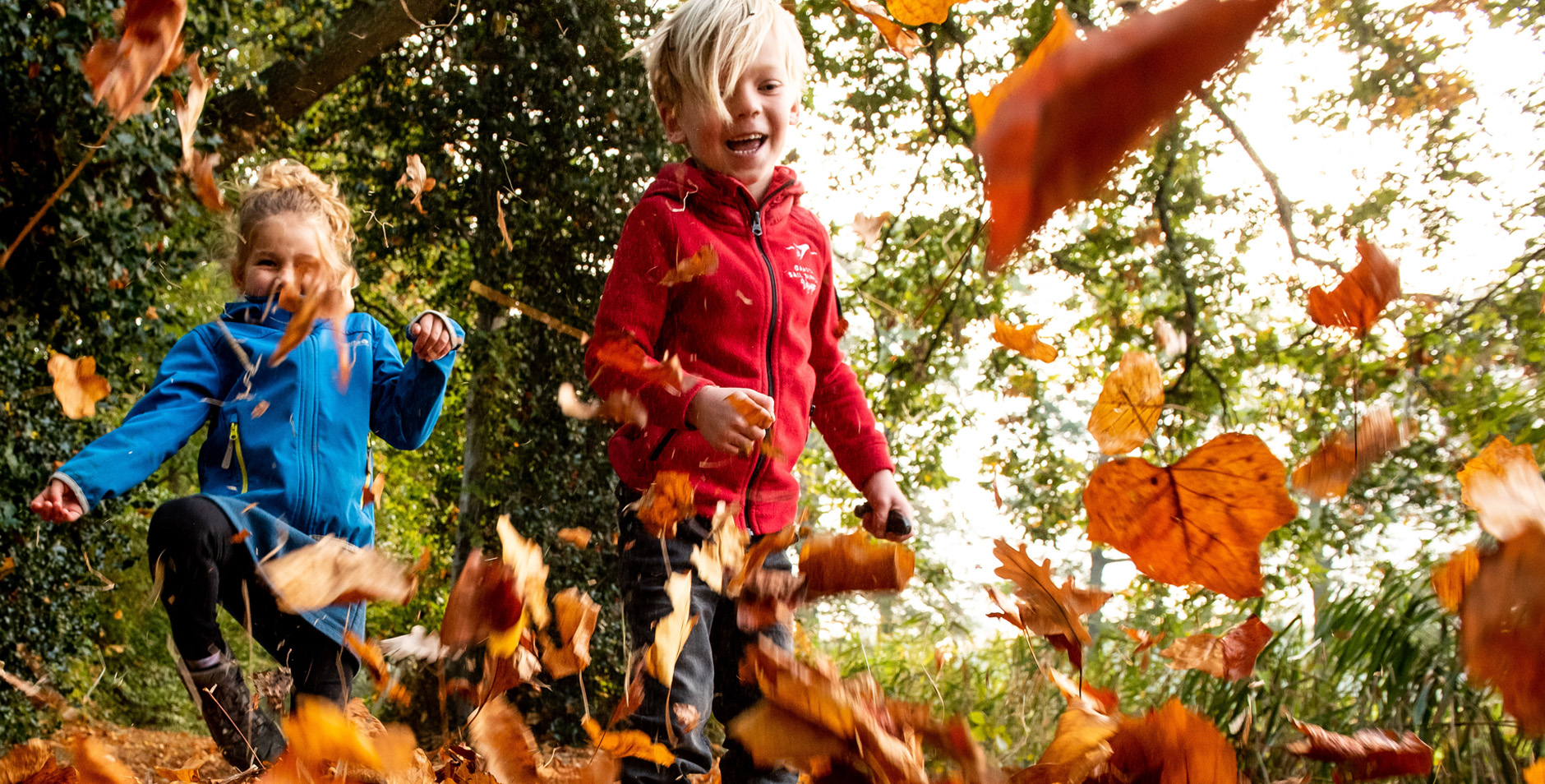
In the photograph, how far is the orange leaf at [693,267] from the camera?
5.77ft

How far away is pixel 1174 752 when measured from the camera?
3.00ft

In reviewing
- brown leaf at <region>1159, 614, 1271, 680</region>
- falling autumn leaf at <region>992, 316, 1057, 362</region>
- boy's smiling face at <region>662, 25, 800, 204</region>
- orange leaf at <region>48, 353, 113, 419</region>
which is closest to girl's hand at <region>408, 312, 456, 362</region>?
boy's smiling face at <region>662, 25, 800, 204</region>

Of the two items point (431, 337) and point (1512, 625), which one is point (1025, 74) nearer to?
point (1512, 625)

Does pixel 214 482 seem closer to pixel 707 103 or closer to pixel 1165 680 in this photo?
pixel 707 103

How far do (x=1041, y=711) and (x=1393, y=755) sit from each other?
2.13 m

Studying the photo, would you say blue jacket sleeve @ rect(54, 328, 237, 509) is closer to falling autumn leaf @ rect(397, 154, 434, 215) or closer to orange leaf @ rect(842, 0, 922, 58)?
orange leaf @ rect(842, 0, 922, 58)

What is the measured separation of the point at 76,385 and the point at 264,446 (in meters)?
2.44

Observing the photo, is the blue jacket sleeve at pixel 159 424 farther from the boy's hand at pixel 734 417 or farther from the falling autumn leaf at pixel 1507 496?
the falling autumn leaf at pixel 1507 496

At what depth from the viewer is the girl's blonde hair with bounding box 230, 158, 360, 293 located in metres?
2.14

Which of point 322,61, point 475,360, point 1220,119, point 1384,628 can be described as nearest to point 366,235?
point 322,61

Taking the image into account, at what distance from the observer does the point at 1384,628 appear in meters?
2.35

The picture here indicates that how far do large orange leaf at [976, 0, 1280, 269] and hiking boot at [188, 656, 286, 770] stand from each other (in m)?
1.79

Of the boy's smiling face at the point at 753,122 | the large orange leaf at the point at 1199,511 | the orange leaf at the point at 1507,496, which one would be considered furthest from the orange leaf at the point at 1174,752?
the boy's smiling face at the point at 753,122

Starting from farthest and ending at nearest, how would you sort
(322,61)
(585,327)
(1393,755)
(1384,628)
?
(322,61), (585,327), (1384,628), (1393,755)
